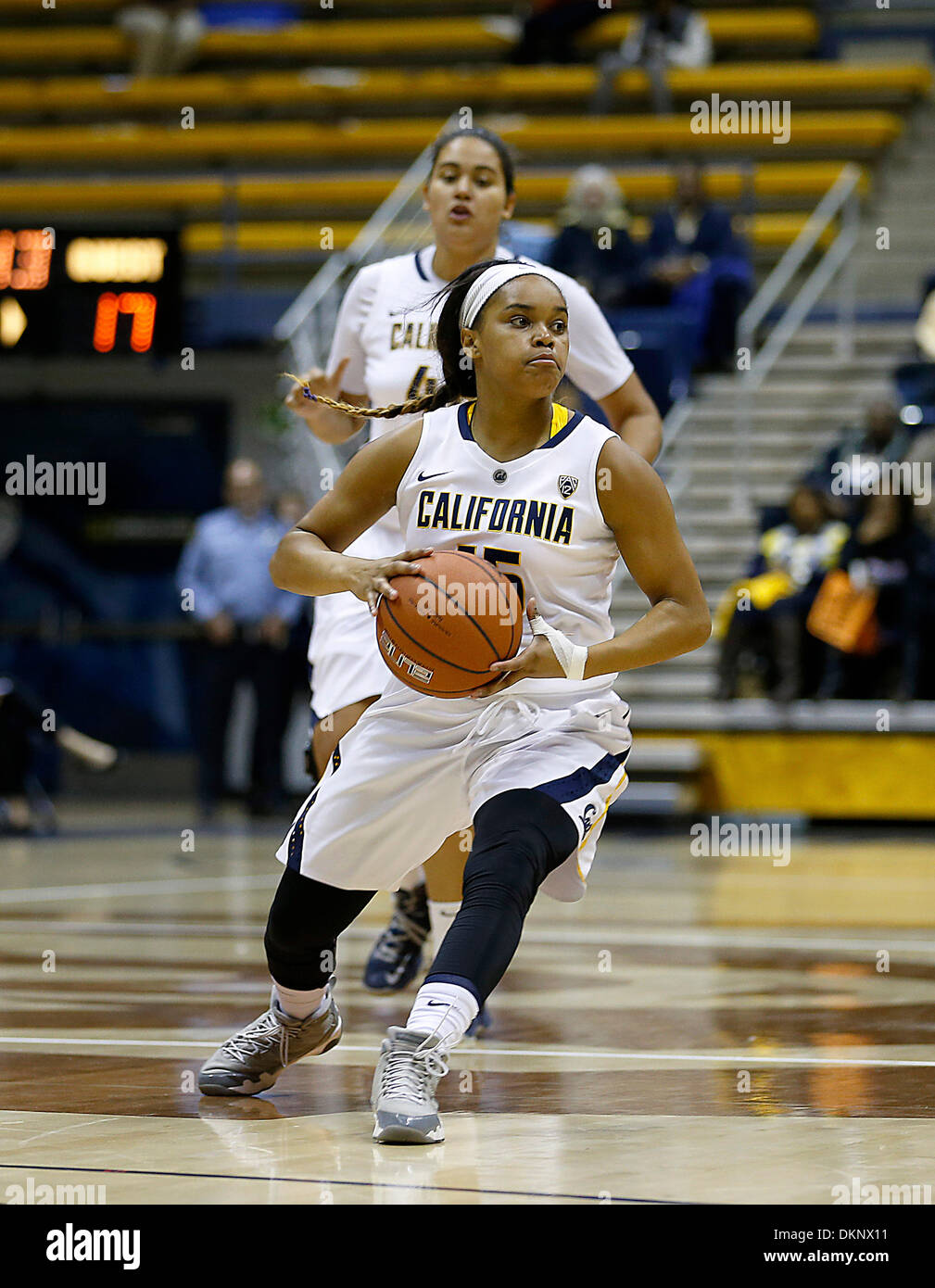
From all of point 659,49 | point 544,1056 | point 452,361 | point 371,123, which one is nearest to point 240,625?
point 371,123

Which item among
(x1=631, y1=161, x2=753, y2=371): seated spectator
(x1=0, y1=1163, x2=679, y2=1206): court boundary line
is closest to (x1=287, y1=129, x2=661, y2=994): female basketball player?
(x1=0, y1=1163, x2=679, y2=1206): court boundary line

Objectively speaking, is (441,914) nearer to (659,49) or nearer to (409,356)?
(409,356)

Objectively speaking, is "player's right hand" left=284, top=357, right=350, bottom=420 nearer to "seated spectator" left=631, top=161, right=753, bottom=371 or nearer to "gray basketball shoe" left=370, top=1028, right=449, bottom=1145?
"gray basketball shoe" left=370, top=1028, right=449, bottom=1145

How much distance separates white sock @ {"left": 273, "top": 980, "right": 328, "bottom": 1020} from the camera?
4145 millimetres

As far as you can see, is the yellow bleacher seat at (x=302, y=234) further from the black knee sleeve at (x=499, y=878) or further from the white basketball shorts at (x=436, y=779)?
the black knee sleeve at (x=499, y=878)

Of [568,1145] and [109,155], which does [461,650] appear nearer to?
[568,1145]

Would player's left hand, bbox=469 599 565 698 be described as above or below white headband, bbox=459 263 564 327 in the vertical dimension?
below

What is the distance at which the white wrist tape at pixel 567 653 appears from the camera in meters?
3.84

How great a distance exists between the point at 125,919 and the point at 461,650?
4.32 metres

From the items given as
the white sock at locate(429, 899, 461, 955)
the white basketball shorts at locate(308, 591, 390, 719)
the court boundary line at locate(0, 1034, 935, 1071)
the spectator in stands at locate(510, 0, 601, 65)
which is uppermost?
the spectator in stands at locate(510, 0, 601, 65)

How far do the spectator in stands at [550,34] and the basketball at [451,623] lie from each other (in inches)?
598

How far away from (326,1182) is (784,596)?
9668 mm

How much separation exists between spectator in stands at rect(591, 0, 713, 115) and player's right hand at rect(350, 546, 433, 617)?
13.7 meters
